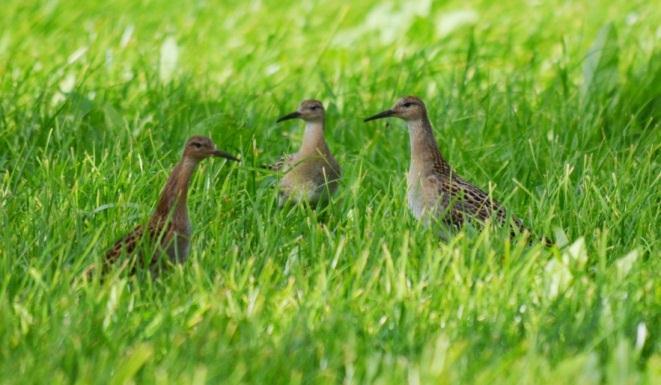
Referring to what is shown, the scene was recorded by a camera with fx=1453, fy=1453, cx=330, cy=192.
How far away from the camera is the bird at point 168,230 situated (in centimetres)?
536

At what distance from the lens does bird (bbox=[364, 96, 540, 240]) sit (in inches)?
248

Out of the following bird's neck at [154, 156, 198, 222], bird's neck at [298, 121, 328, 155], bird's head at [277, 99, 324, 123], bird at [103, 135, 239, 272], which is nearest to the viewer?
bird at [103, 135, 239, 272]

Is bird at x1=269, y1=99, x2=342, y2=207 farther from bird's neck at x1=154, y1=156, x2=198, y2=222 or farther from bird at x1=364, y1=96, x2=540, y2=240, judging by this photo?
bird's neck at x1=154, y1=156, x2=198, y2=222

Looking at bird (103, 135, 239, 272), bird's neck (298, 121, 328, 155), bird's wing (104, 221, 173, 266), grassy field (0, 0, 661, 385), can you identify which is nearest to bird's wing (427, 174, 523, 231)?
grassy field (0, 0, 661, 385)

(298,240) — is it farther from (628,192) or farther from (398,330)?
(628,192)

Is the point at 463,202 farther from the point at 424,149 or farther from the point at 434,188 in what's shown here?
the point at 424,149

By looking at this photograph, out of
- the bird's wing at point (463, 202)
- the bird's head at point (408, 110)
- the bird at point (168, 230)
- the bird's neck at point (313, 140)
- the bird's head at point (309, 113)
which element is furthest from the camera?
the bird's head at point (309, 113)

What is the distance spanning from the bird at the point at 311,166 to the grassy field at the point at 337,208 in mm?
148

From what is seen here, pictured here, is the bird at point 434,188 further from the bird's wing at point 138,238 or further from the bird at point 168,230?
the bird's wing at point 138,238

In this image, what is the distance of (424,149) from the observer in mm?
6941

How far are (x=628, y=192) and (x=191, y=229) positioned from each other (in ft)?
6.76

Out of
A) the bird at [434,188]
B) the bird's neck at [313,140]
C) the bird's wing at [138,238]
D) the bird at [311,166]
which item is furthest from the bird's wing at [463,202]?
the bird's wing at [138,238]

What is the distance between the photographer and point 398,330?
4699 millimetres

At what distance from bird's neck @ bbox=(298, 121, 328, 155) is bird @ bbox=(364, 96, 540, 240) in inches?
18.2
